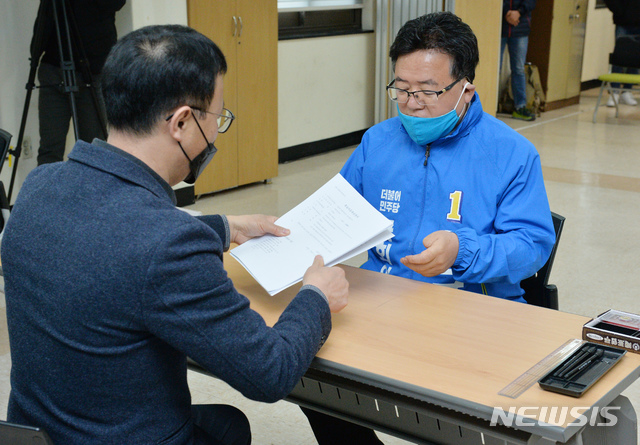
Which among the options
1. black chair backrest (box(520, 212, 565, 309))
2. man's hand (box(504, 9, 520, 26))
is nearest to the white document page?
black chair backrest (box(520, 212, 565, 309))

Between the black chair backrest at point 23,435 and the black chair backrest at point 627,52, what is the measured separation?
789cm

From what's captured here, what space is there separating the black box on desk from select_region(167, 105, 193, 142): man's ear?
0.79 m

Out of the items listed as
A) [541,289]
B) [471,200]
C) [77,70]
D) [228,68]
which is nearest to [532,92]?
[228,68]

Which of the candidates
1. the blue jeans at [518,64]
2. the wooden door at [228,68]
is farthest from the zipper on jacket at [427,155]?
the blue jeans at [518,64]

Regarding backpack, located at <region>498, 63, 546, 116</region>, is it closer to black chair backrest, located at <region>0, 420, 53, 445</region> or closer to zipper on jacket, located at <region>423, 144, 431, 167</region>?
zipper on jacket, located at <region>423, 144, 431, 167</region>

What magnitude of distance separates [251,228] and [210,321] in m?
0.66

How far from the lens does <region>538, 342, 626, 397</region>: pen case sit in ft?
3.73

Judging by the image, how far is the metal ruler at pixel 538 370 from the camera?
1.14 meters

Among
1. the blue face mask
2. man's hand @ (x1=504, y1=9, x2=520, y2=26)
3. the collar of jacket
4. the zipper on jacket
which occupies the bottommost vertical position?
the zipper on jacket

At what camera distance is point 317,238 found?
61.7 inches

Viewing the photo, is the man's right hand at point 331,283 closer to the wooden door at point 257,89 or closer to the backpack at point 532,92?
the wooden door at point 257,89

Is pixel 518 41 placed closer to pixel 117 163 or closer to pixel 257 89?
pixel 257 89

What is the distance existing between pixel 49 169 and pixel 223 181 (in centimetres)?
385

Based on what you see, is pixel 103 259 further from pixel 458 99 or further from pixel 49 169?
pixel 458 99
